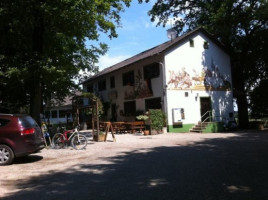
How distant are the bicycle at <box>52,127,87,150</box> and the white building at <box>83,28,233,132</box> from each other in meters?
10.4

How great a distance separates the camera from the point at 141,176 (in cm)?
767

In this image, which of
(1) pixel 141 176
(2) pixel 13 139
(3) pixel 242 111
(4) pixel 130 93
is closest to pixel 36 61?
(2) pixel 13 139

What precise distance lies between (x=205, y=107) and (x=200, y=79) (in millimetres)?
2358

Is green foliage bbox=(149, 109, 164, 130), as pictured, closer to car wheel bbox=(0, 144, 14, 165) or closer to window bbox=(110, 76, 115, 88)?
window bbox=(110, 76, 115, 88)

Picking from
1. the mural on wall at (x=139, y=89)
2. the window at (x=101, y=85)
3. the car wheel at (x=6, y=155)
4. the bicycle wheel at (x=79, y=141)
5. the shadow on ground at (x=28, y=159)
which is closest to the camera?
the car wheel at (x=6, y=155)

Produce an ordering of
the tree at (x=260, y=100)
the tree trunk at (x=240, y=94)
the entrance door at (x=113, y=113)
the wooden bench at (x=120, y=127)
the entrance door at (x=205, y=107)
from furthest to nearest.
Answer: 1. the entrance door at (x=113, y=113)
2. the tree trunk at (x=240, y=94)
3. the tree at (x=260, y=100)
4. the entrance door at (x=205, y=107)
5. the wooden bench at (x=120, y=127)

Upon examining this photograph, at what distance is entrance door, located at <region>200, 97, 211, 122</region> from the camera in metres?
25.3

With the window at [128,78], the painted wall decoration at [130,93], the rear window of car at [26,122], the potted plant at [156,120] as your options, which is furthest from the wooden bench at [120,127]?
the rear window of car at [26,122]

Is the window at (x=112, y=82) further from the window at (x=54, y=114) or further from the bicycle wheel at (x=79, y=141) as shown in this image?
the window at (x=54, y=114)

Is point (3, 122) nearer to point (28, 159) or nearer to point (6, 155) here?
point (6, 155)

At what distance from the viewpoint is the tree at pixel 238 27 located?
80.9ft

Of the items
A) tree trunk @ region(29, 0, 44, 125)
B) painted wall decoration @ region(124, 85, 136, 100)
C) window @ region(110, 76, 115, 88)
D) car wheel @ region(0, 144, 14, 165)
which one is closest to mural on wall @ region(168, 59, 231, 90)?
painted wall decoration @ region(124, 85, 136, 100)

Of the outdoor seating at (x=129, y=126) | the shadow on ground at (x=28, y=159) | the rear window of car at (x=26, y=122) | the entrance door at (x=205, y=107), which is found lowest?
the shadow on ground at (x=28, y=159)

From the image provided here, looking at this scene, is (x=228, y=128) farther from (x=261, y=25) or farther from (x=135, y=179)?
(x=135, y=179)
